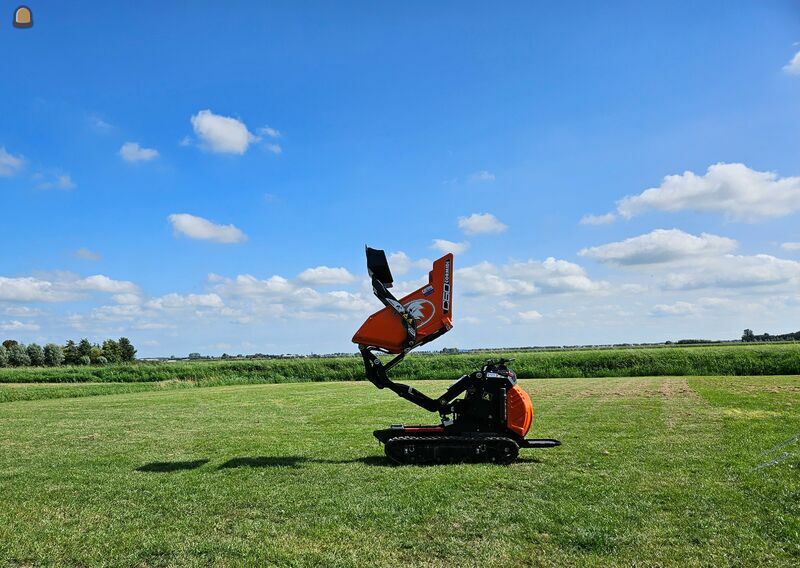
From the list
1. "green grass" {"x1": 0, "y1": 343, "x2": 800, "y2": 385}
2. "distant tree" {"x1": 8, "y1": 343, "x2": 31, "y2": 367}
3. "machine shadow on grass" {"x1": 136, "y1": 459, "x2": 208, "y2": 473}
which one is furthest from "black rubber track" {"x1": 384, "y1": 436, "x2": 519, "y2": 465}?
"distant tree" {"x1": 8, "y1": 343, "x2": 31, "y2": 367}

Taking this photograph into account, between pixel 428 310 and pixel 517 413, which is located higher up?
pixel 428 310

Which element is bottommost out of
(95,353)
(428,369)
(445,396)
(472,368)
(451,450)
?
(428,369)

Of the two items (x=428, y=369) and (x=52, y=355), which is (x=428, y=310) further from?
(x=52, y=355)

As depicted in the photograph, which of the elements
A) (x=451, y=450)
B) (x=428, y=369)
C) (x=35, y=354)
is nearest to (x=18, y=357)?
(x=35, y=354)

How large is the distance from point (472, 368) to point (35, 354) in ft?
289

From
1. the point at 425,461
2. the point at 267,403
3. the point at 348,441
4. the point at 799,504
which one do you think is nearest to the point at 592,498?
the point at 799,504

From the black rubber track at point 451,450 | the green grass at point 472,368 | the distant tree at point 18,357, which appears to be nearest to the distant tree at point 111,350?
the distant tree at point 18,357

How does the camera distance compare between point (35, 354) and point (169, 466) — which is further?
point (35, 354)

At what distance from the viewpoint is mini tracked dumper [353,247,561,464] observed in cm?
1039

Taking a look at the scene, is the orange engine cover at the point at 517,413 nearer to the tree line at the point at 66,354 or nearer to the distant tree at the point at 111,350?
the tree line at the point at 66,354

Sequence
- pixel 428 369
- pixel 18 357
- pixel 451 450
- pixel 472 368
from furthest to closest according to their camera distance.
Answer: pixel 18 357
pixel 428 369
pixel 472 368
pixel 451 450

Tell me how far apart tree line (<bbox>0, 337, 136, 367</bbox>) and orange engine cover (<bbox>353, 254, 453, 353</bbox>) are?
92222mm

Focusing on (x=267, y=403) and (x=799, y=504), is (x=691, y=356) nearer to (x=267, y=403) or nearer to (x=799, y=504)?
(x=267, y=403)

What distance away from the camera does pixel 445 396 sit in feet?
36.2
